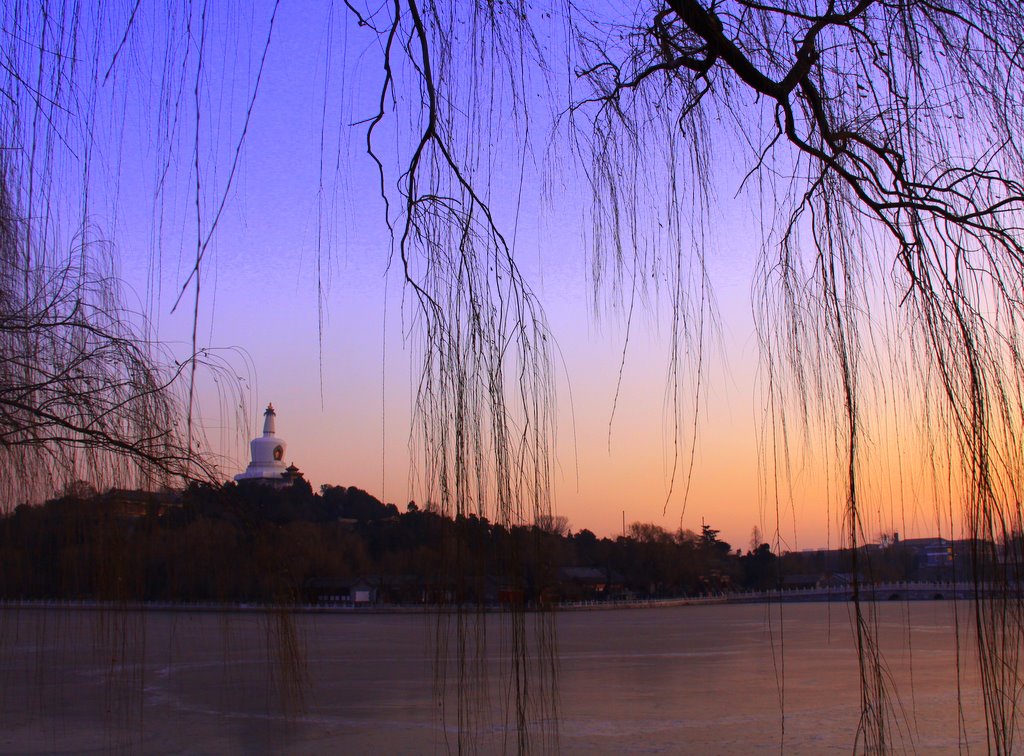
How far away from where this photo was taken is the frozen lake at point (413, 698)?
381cm

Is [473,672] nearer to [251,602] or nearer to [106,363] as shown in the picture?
[251,602]

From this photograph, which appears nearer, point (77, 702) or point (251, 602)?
point (251, 602)

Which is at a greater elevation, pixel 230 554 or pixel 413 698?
pixel 230 554

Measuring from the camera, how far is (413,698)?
42.7 feet

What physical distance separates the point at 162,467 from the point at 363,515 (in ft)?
7.88

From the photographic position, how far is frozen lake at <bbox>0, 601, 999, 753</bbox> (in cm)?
381

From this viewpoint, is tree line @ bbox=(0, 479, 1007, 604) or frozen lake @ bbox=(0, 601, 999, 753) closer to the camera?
tree line @ bbox=(0, 479, 1007, 604)

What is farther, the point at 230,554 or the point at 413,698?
the point at 413,698

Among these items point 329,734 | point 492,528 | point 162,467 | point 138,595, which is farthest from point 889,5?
point 329,734

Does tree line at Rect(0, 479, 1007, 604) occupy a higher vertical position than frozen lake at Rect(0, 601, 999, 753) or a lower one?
higher

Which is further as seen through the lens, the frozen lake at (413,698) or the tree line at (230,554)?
the frozen lake at (413,698)

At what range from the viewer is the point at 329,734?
1002cm

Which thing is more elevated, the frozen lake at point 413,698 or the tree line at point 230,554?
the tree line at point 230,554

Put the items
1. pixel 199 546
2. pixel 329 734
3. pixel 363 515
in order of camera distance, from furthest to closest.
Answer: pixel 329 734
pixel 363 515
pixel 199 546
